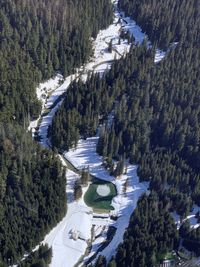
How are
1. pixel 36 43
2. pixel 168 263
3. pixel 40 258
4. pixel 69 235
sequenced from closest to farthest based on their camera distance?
pixel 40 258
pixel 168 263
pixel 69 235
pixel 36 43

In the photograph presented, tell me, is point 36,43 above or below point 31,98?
above

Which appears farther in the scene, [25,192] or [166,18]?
[166,18]

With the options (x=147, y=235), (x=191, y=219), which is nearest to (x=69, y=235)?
(x=147, y=235)

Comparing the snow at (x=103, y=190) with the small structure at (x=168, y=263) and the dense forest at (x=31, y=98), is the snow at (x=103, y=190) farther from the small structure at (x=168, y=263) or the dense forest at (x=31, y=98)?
the small structure at (x=168, y=263)

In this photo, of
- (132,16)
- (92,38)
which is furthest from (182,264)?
(132,16)

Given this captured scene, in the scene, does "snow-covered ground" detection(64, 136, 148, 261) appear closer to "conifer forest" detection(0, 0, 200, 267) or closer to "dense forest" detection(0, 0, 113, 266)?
"conifer forest" detection(0, 0, 200, 267)

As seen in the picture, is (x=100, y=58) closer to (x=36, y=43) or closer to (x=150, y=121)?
(x=36, y=43)

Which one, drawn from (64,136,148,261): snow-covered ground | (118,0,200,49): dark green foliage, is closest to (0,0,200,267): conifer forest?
(118,0,200,49): dark green foliage
